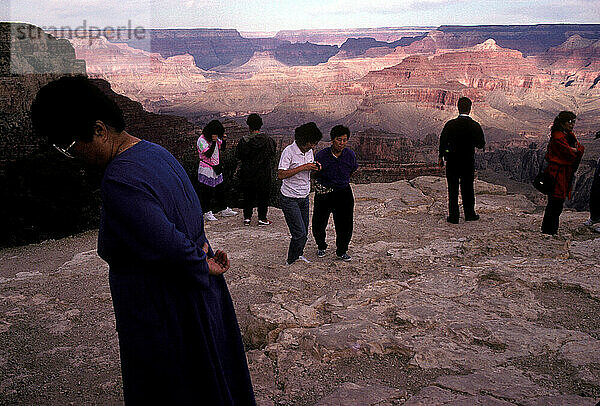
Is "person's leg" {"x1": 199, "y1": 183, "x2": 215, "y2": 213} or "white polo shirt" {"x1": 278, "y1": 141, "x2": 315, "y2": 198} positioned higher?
"white polo shirt" {"x1": 278, "y1": 141, "x2": 315, "y2": 198}

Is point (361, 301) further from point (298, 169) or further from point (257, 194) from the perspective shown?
point (257, 194)

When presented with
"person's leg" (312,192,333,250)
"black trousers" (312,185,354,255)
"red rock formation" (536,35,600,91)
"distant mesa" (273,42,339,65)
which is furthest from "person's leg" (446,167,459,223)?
"distant mesa" (273,42,339,65)

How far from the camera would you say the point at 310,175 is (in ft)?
15.3

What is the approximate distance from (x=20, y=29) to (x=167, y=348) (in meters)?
27.3

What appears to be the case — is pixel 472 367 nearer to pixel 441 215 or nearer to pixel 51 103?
pixel 51 103

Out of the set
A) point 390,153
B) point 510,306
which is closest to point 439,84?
point 390,153

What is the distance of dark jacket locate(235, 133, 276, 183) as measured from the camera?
20.2 feet

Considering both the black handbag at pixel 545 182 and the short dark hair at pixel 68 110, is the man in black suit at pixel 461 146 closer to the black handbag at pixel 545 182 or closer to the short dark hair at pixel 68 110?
the black handbag at pixel 545 182

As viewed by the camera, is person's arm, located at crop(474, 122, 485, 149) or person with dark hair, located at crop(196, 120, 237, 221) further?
person with dark hair, located at crop(196, 120, 237, 221)

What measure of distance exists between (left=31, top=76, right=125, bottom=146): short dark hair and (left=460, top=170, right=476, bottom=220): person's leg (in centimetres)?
531

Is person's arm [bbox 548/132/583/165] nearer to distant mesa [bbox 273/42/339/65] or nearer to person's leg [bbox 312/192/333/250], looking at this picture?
person's leg [bbox 312/192/333/250]

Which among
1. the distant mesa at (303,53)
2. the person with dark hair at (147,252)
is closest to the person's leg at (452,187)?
the person with dark hair at (147,252)

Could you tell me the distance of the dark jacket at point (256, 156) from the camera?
617cm

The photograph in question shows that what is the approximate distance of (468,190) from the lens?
20.2 ft
